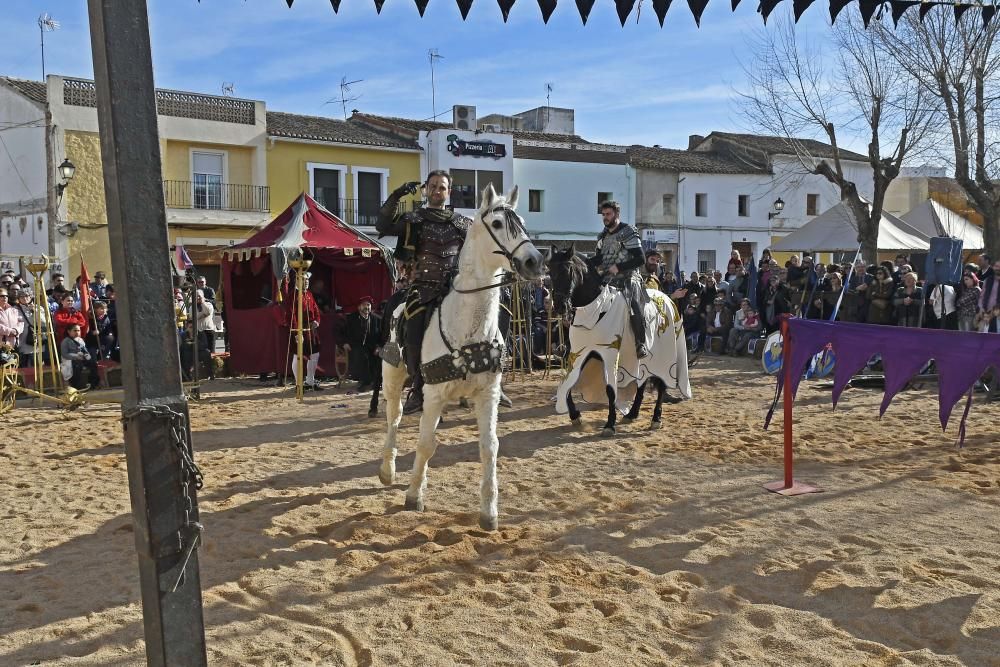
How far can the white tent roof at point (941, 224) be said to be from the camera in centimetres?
2031

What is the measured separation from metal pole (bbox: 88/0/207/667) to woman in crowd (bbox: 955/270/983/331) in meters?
12.9

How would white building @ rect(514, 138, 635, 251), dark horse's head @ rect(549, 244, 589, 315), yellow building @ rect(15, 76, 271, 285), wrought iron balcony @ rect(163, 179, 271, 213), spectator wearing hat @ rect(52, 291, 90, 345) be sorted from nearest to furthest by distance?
dark horse's head @ rect(549, 244, 589, 315) → spectator wearing hat @ rect(52, 291, 90, 345) → yellow building @ rect(15, 76, 271, 285) → wrought iron balcony @ rect(163, 179, 271, 213) → white building @ rect(514, 138, 635, 251)

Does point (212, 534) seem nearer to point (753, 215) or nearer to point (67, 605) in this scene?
point (67, 605)

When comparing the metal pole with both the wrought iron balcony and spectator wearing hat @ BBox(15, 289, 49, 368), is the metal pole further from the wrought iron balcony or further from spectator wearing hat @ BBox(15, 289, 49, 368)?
the wrought iron balcony

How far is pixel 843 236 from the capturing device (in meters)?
19.0

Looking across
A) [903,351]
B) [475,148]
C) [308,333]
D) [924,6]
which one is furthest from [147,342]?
[475,148]

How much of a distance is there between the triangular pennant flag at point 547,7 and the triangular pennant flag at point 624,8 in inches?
14.8

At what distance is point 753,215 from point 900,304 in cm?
2728

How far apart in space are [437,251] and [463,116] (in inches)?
1152

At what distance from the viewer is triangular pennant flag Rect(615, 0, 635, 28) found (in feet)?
15.9

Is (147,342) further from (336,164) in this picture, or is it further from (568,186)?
(568,186)

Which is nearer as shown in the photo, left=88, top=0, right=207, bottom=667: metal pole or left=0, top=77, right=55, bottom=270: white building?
left=88, top=0, right=207, bottom=667: metal pole

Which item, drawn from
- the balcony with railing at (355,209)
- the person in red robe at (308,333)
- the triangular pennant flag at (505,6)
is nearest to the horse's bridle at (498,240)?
the triangular pennant flag at (505,6)

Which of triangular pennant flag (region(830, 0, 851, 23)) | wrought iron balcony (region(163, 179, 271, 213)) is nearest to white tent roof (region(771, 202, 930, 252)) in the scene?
triangular pennant flag (region(830, 0, 851, 23))
